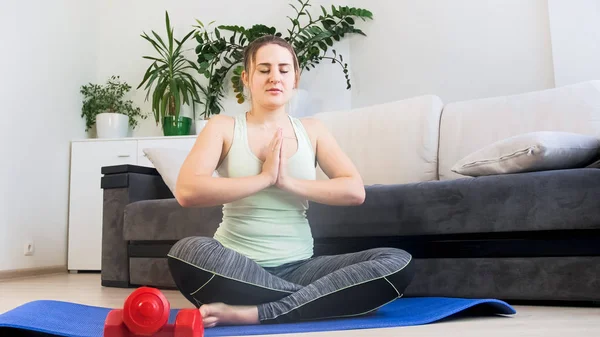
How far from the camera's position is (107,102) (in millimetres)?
4090

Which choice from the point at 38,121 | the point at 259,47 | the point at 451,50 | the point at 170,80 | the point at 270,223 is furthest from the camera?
the point at 170,80

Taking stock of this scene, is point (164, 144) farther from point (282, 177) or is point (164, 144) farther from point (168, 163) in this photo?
point (282, 177)

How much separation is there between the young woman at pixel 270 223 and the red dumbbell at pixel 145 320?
314 mm

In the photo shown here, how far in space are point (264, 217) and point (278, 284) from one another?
0.64 feet

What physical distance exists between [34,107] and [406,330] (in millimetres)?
3234

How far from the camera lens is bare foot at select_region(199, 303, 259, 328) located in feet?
4.27

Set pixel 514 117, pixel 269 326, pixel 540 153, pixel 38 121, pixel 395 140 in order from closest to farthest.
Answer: pixel 269 326, pixel 540 153, pixel 514 117, pixel 395 140, pixel 38 121

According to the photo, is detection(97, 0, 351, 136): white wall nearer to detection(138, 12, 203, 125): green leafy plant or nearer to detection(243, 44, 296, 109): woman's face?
detection(138, 12, 203, 125): green leafy plant

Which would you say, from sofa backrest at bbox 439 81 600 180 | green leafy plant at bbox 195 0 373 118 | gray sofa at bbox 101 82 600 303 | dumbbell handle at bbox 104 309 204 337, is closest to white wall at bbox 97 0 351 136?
green leafy plant at bbox 195 0 373 118

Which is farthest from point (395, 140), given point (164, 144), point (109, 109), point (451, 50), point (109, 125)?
point (109, 109)

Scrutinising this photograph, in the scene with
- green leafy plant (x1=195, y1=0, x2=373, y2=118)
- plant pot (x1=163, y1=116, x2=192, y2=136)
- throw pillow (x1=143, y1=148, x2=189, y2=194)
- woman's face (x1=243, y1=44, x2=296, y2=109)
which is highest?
green leafy plant (x1=195, y1=0, x2=373, y2=118)

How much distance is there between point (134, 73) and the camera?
4.33 meters

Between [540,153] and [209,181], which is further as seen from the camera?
[540,153]

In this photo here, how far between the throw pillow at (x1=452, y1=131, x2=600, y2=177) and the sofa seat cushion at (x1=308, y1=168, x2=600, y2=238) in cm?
5
